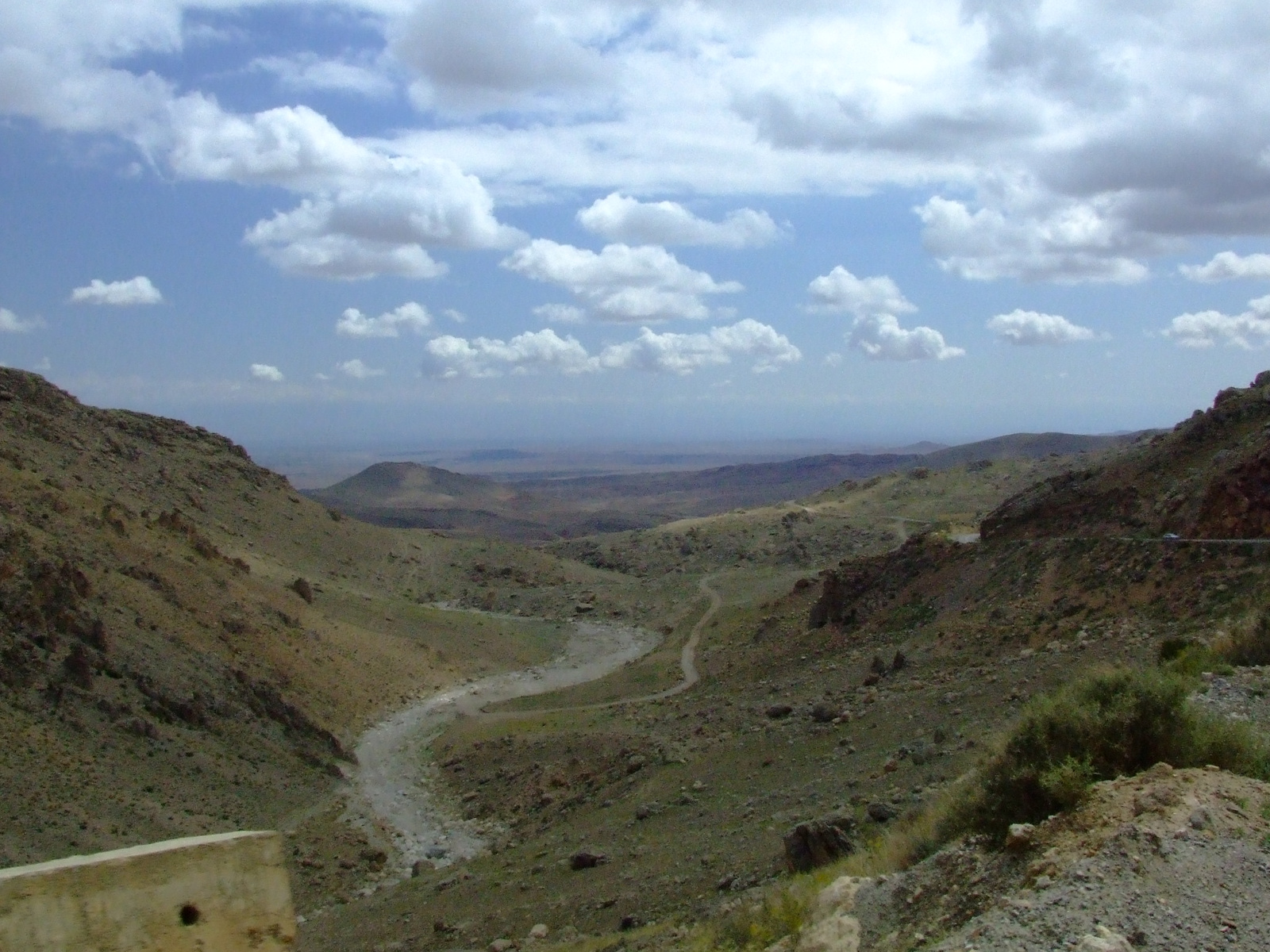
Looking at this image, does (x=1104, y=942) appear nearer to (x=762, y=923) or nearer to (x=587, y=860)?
(x=762, y=923)

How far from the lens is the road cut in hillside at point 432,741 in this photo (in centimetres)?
2888

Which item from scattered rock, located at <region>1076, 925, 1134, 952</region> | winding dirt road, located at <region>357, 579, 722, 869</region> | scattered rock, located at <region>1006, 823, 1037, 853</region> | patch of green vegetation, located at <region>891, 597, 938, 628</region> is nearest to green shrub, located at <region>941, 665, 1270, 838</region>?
scattered rock, located at <region>1006, 823, 1037, 853</region>

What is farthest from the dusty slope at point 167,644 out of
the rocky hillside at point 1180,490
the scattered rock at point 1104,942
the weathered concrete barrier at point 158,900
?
the rocky hillside at point 1180,490

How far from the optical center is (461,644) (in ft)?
180

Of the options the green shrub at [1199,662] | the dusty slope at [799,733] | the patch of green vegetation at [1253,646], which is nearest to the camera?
the green shrub at [1199,662]

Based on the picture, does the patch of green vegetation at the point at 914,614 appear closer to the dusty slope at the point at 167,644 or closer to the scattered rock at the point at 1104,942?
the dusty slope at the point at 167,644

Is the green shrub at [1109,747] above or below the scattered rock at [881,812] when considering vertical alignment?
above

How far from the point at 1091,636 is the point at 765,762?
8286 millimetres

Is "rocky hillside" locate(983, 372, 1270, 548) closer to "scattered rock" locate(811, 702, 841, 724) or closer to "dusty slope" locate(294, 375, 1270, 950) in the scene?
"dusty slope" locate(294, 375, 1270, 950)

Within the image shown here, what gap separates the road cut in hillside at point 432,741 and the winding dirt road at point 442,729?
0.10 ft

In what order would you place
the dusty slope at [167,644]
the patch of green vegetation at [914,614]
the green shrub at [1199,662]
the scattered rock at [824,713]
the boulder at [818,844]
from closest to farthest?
the boulder at [818,844] → the green shrub at [1199,662] → the scattered rock at [824,713] → the dusty slope at [167,644] → the patch of green vegetation at [914,614]

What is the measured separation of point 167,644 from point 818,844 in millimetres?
28209

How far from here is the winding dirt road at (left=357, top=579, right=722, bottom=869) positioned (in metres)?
29.0

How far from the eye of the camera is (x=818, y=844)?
14219mm
